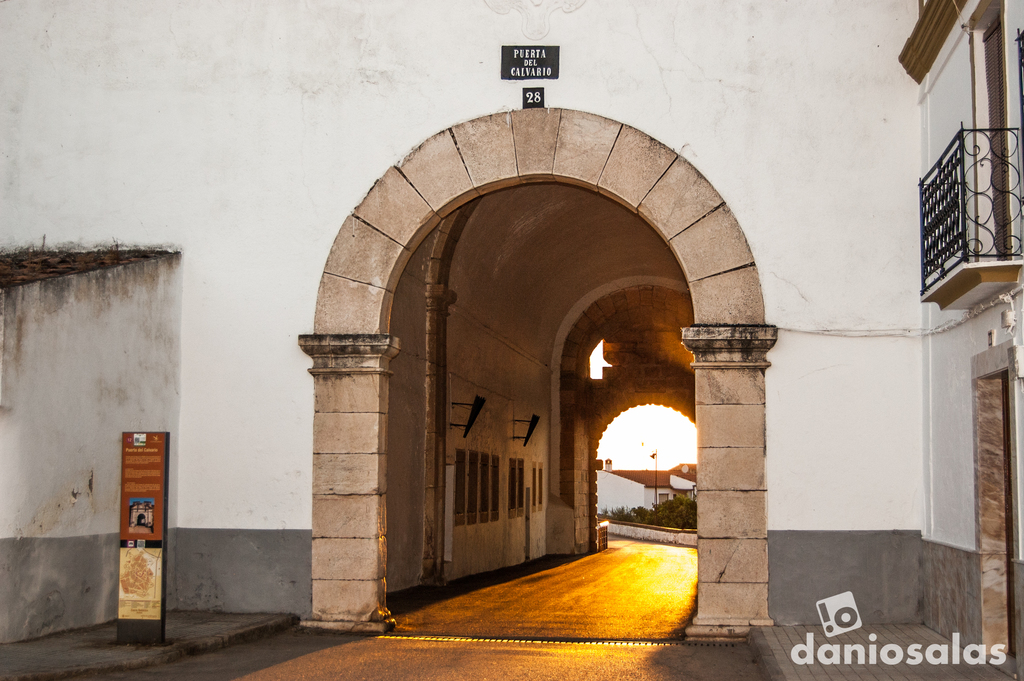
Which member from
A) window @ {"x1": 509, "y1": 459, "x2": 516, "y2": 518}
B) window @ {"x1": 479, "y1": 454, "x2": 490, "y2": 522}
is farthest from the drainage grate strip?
window @ {"x1": 509, "y1": 459, "x2": 516, "y2": 518}

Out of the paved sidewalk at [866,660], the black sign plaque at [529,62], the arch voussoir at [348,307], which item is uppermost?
the black sign plaque at [529,62]

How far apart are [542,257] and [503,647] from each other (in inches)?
327

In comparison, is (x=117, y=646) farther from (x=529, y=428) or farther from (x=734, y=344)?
(x=529, y=428)

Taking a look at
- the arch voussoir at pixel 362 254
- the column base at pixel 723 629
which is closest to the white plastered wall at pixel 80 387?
the arch voussoir at pixel 362 254

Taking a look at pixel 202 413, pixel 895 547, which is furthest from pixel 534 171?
pixel 895 547

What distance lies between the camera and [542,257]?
14883 mm

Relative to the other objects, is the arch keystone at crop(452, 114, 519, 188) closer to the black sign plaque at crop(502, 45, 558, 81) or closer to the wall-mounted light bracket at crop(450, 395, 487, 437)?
the black sign plaque at crop(502, 45, 558, 81)

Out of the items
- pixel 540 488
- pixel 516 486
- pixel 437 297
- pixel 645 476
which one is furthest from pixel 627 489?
pixel 437 297

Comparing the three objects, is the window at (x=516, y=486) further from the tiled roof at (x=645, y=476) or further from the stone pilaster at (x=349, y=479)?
the tiled roof at (x=645, y=476)

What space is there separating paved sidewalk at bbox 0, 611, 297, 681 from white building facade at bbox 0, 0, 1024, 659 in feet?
0.72

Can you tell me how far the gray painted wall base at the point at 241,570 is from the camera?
7965 millimetres

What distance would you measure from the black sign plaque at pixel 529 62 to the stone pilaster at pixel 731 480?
232 centimetres

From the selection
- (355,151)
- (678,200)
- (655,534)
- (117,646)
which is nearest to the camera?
(117,646)

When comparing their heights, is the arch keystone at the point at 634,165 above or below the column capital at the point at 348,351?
above
